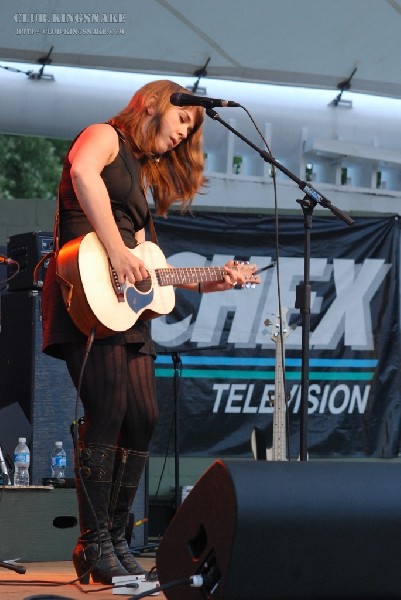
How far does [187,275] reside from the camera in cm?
370

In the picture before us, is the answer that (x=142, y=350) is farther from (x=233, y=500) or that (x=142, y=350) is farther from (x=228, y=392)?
(x=228, y=392)

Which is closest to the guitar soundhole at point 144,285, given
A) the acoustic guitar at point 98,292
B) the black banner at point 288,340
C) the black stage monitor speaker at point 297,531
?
the acoustic guitar at point 98,292

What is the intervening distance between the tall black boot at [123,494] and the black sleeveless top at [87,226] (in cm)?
37

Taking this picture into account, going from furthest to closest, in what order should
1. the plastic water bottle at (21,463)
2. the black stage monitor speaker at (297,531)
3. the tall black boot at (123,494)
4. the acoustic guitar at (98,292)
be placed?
the plastic water bottle at (21,463) < the tall black boot at (123,494) < the acoustic guitar at (98,292) < the black stage monitor speaker at (297,531)

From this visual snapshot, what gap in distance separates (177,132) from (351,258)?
389 cm

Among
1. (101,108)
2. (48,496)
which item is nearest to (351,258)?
(101,108)

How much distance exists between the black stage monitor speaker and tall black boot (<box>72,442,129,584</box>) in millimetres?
999

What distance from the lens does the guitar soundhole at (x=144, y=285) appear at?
11.5 ft

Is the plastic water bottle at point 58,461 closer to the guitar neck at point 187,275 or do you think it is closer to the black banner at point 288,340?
the black banner at point 288,340

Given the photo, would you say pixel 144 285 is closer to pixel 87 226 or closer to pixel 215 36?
pixel 87 226

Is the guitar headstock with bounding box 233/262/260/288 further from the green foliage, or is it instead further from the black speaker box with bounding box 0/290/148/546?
the green foliage

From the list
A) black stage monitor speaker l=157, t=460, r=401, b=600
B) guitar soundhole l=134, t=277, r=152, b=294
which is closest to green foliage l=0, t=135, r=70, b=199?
guitar soundhole l=134, t=277, r=152, b=294

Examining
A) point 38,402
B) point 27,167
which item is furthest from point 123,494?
point 27,167

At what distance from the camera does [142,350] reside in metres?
3.56
